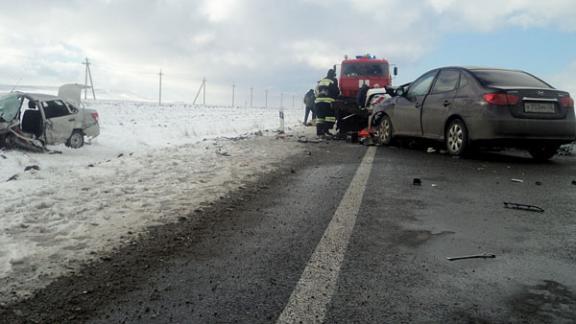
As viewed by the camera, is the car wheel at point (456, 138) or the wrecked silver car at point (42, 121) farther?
the wrecked silver car at point (42, 121)

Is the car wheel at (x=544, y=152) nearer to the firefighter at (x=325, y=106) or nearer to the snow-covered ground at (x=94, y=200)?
the snow-covered ground at (x=94, y=200)

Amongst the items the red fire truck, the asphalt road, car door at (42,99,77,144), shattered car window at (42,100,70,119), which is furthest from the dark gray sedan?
the red fire truck

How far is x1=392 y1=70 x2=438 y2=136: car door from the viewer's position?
30.0ft

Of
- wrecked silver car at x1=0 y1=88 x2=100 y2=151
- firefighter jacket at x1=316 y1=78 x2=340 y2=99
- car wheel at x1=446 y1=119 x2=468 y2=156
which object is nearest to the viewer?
car wheel at x1=446 y1=119 x2=468 y2=156

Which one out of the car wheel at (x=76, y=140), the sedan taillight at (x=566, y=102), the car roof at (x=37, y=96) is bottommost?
the car wheel at (x=76, y=140)

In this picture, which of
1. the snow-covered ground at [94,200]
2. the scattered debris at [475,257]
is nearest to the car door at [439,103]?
the snow-covered ground at [94,200]

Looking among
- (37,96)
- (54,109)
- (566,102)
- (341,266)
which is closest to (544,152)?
(566,102)

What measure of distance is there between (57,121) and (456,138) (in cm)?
979

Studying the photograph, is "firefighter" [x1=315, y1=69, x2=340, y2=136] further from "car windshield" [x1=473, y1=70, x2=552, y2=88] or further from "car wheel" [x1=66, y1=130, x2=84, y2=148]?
"car wheel" [x1=66, y1=130, x2=84, y2=148]

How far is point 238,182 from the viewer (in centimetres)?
597

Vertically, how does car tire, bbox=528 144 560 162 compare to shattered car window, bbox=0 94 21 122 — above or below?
below

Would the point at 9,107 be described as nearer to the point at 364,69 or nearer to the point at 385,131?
the point at 385,131

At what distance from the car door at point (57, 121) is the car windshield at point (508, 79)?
33.0 ft

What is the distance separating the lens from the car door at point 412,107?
30.0 ft
